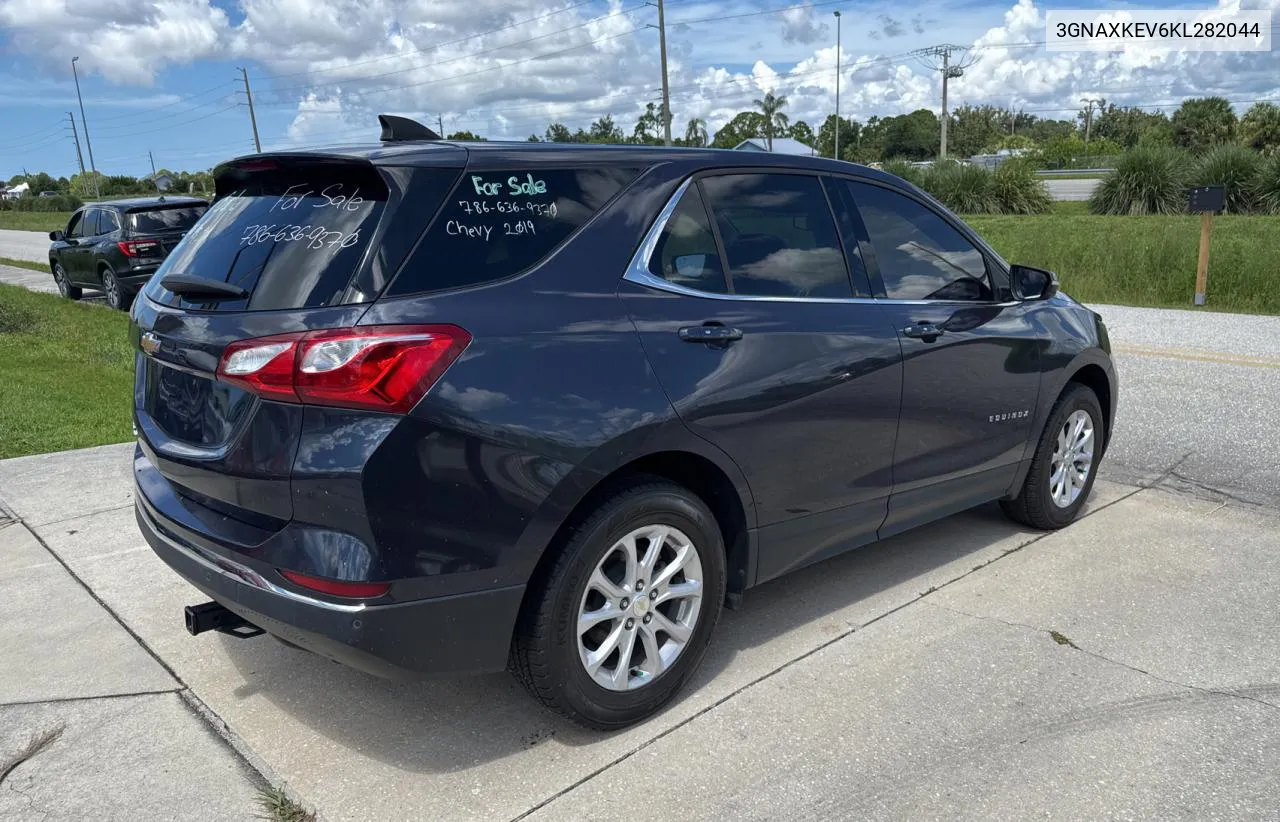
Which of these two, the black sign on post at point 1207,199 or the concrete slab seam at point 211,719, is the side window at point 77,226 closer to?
the concrete slab seam at point 211,719

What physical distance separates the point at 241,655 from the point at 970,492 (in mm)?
3130

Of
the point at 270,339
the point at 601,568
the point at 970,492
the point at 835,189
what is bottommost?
the point at 970,492

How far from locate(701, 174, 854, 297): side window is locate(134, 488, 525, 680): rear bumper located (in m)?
1.43

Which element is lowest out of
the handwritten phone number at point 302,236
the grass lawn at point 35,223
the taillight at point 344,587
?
the taillight at point 344,587

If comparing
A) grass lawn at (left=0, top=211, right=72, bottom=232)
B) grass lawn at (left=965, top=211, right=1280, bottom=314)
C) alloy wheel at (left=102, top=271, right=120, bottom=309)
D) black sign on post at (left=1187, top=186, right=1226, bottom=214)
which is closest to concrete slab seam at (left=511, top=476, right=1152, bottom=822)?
black sign on post at (left=1187, top=186, right=1226, bottom=214)

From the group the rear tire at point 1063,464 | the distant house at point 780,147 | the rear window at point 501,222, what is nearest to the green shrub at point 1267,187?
the distant house at point 780,147

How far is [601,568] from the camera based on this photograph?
311cm

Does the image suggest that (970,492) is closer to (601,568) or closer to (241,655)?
(601,568)

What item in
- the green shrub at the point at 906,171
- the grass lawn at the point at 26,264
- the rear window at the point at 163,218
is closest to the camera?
the rear window at the point at 163,218

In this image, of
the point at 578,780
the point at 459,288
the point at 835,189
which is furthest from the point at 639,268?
the point at 578,780

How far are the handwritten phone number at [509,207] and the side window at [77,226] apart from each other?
16383 mm

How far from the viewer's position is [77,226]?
56.1ft

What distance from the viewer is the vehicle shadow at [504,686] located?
127 inches

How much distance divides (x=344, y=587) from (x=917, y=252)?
2.81 meters
